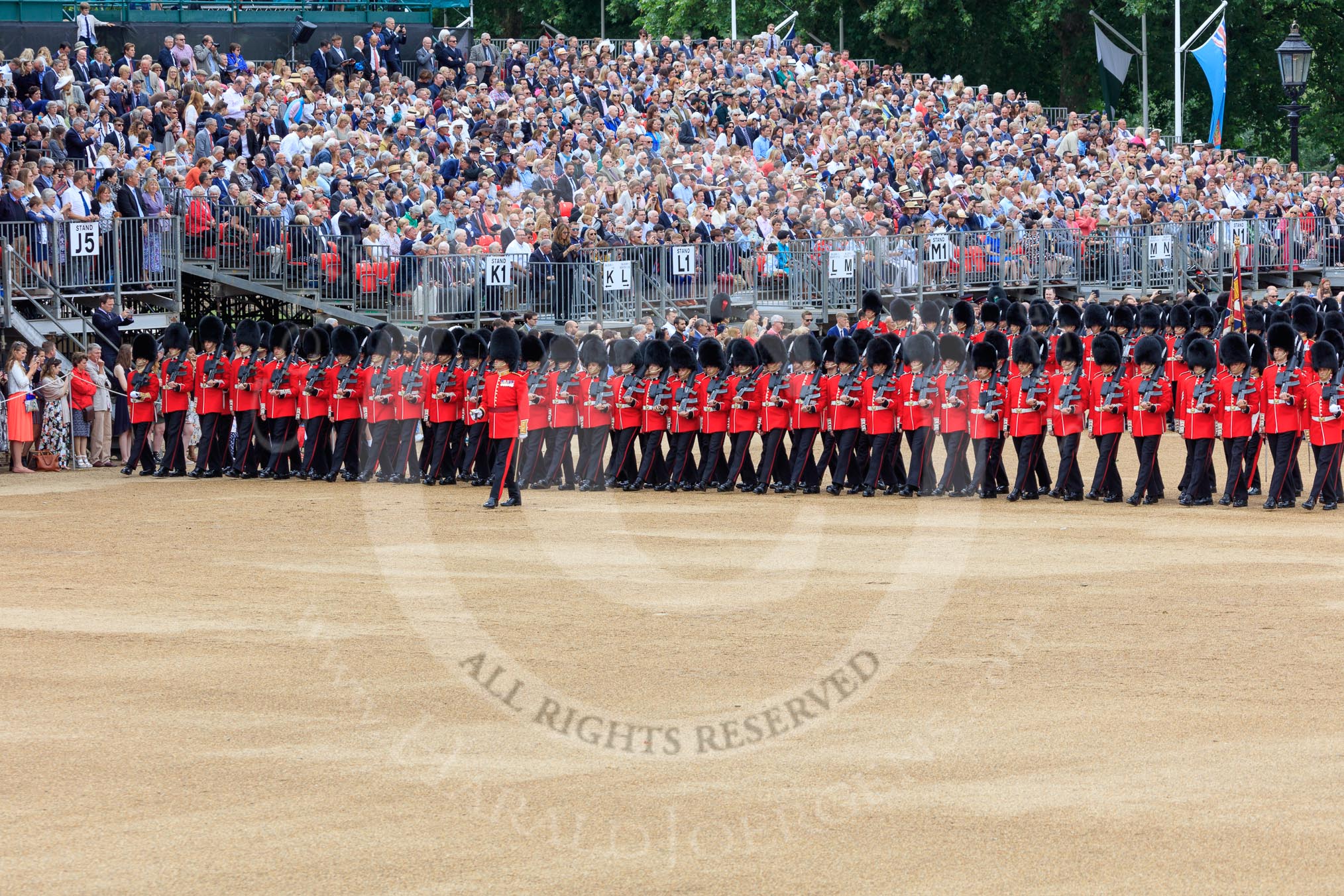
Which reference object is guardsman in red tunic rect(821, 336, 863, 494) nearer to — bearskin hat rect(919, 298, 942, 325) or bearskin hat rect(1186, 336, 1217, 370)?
bearskin hat rect(919, 298, 942, 325)

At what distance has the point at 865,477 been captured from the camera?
17219 millimetres

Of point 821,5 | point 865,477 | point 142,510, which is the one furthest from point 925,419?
point 821,5

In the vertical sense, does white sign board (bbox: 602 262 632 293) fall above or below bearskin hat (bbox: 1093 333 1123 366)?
above

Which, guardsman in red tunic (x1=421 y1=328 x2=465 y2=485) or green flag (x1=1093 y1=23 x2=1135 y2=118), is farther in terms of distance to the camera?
green flag (x1=1093 y1=23 x2=1135 y2=118)

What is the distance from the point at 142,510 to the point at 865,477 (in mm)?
6120

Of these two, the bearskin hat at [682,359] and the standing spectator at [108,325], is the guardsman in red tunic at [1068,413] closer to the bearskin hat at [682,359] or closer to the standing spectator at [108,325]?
the bearskin hat at [682,359]

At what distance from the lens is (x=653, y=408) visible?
17.6 m

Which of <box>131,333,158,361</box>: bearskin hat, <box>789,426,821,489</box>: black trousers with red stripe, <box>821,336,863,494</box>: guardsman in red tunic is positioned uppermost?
<box>131,333,158,361</box>: bearskin hat

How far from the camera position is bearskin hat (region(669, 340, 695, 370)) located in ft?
58.0

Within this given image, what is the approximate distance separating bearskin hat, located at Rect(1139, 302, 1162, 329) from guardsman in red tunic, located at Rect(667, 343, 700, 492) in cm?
608

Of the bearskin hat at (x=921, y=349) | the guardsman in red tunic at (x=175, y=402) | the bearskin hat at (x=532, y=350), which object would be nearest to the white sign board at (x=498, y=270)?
the guardsman in red tunic at (x=175, y=402)

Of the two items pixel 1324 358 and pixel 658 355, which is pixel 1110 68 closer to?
pixel 658 355

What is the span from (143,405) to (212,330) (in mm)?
1020

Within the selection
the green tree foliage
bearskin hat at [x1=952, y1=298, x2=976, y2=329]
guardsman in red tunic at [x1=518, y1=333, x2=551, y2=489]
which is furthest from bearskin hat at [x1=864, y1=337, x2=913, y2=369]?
the green tree foliage
